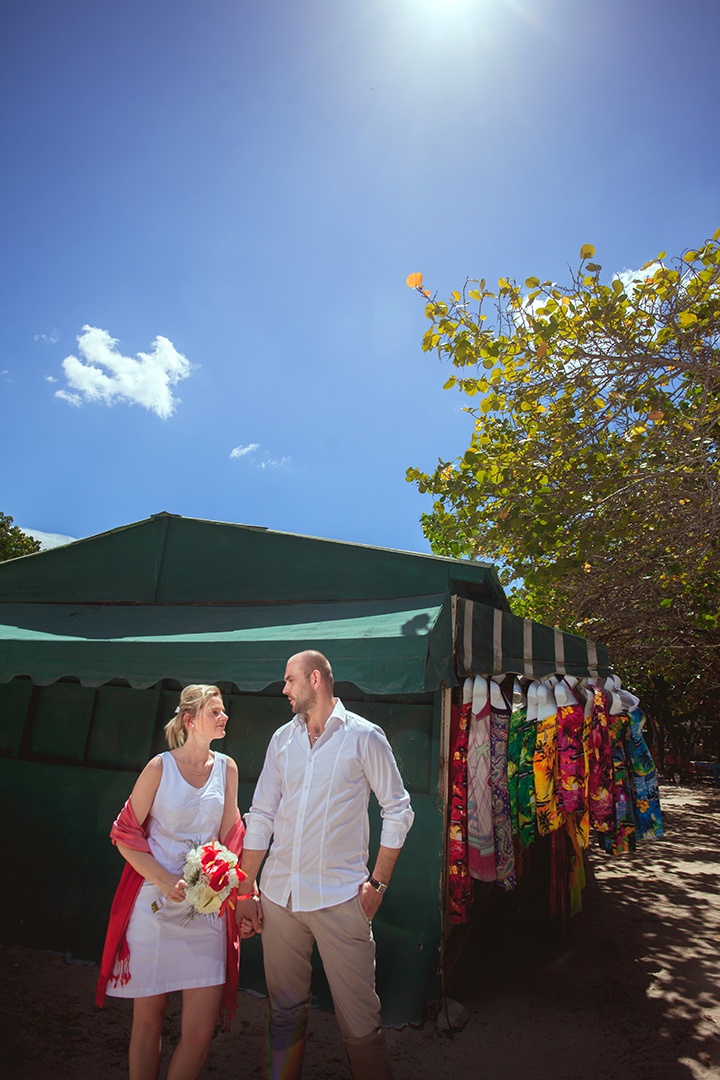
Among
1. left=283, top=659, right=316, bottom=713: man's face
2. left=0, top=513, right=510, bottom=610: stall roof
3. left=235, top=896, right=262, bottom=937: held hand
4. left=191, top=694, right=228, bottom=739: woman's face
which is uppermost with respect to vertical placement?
left=0, top=513, right=510, bottom=610: stall roof

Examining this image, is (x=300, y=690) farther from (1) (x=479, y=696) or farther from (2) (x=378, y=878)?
(1) (x=479, y=696)

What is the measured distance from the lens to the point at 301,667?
2936 millimetres

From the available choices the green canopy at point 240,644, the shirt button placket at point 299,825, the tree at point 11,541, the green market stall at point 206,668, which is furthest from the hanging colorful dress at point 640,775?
the tree at point 11,541

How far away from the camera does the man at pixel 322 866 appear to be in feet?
8.60

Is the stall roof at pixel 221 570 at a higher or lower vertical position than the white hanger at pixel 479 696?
higher

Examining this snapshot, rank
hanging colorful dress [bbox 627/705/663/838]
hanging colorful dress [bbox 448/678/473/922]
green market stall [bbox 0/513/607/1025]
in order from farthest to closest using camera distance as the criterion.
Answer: hanging colorful dress [bbox 627/705/663/838] < hanging colorful dress [bbox 448/678/473/922] < green market stall [bbox 0/513/607/1025]

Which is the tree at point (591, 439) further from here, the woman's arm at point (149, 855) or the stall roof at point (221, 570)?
the woman's arm at point (149, 855)

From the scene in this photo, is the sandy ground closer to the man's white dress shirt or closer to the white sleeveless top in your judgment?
the man's white dress shirt

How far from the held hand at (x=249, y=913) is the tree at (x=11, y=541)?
87.4 ft

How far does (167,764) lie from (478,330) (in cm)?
528

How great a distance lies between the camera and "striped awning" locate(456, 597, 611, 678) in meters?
3.90

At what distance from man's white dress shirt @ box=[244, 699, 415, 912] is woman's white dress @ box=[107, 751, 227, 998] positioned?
26 centimetres

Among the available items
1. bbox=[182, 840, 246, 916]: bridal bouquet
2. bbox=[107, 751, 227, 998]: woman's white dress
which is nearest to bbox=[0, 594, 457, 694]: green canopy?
bbox=[107, 751, 227, 998]: woman's white dress

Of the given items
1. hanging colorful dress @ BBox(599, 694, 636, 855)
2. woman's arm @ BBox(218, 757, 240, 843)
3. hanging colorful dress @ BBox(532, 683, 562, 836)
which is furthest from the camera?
hanging colorful dress @ BBox(599, 694, 636, 855)
